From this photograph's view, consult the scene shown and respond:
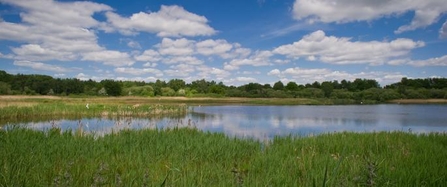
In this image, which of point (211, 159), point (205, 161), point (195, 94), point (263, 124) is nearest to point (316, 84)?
point (195, 94)

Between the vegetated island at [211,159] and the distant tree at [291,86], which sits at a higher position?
the distant tree at [291,86]

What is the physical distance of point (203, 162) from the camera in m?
7.95

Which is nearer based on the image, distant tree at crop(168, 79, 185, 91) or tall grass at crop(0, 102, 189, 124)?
tall grass at crop(0, 102, 189, 124)

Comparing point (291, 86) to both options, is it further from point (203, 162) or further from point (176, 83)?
point (203, 162)

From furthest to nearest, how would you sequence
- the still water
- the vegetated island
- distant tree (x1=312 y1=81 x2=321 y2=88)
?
distant tree (x1=312 y1=81 x2=321 y2=88) < the still water < the vegetated island

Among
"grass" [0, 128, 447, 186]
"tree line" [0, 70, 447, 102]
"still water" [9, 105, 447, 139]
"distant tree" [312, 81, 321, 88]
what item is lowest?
"still water" [9, 105, 447, 139]

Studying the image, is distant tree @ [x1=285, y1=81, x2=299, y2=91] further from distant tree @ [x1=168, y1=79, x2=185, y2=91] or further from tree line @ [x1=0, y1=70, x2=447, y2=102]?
distant tree @ [x1=168, y1=79, x2=185, y2=91]

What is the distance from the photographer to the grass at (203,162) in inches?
204

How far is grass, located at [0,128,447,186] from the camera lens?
17.0 ft

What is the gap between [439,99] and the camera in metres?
82.6

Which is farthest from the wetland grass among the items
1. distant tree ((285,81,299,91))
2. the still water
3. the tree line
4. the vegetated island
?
distant tree ((285,81,299,91))

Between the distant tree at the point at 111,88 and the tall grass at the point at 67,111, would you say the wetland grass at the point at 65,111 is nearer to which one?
the tall grass at the point at 67,111

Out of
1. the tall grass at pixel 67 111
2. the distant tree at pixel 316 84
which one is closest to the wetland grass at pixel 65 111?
the tall grass at pixel 67 111

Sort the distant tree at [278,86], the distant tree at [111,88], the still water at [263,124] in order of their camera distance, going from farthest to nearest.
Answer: the distant tree at [278,86] < the distant tree at [111,88] < the still water at [263,124]
